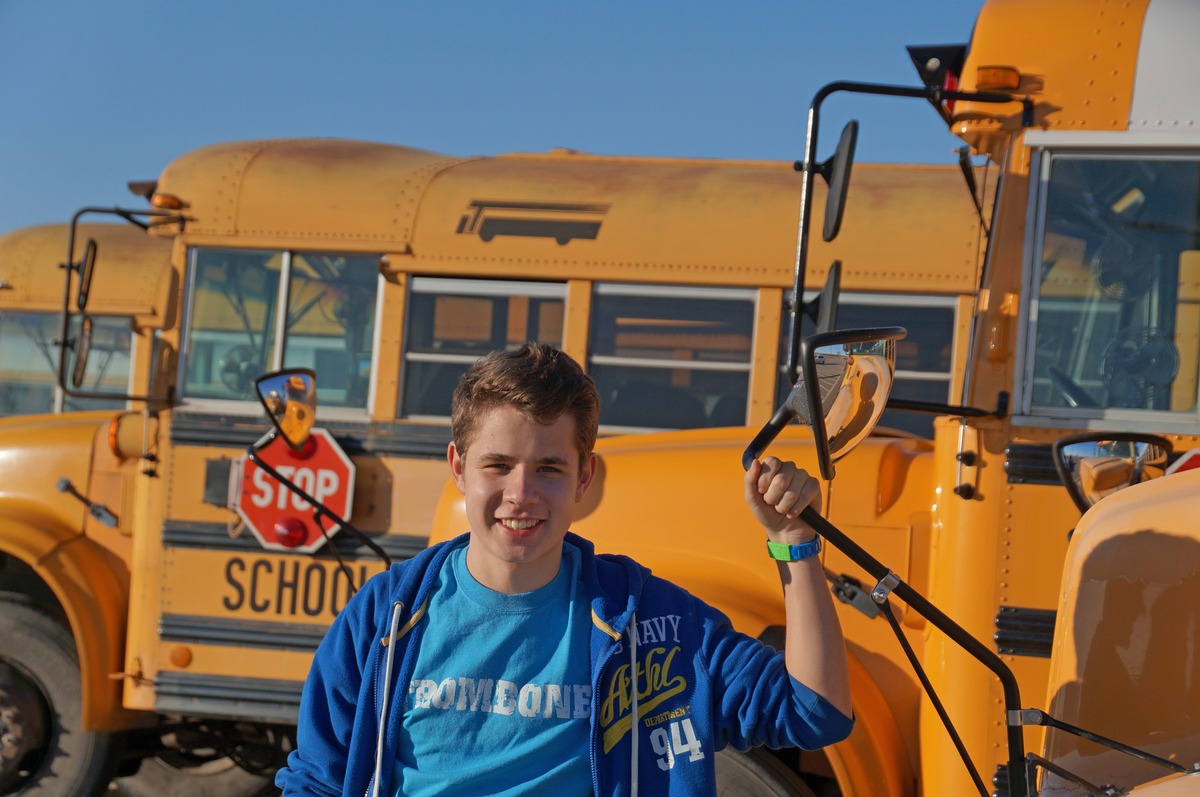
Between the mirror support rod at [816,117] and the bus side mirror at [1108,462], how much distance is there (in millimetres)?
611

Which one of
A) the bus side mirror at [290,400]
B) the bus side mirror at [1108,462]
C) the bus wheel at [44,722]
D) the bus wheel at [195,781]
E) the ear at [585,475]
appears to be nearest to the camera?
the ear at [585,475]

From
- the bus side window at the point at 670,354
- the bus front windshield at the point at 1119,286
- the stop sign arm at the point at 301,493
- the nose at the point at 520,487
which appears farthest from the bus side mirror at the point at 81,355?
the bus front windshield at the point at 1119,286

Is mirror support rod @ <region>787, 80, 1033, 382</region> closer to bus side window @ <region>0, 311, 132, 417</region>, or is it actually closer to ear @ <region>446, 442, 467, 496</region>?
ear @ <region>446, 442, 467, 496</region>

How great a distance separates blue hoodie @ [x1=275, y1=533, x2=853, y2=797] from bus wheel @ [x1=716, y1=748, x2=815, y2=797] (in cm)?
125

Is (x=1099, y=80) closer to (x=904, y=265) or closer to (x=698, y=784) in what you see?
(x=904, y=265)

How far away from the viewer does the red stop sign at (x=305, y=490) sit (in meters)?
4.57

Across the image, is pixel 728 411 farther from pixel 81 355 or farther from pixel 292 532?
pixel 81 355

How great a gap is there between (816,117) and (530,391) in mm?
1201

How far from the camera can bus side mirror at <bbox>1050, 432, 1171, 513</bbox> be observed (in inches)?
98.7

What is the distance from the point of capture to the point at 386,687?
70.4 inches

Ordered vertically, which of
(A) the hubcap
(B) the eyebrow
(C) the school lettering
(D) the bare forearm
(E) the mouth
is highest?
(B) the eyebrow

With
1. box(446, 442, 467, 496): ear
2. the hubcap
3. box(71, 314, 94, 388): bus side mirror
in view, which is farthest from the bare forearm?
the hubcap

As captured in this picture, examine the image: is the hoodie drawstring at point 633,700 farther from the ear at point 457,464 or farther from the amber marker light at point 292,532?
the amber marker light at point 292,532

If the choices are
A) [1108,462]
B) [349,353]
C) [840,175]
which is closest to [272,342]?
[349,353]
